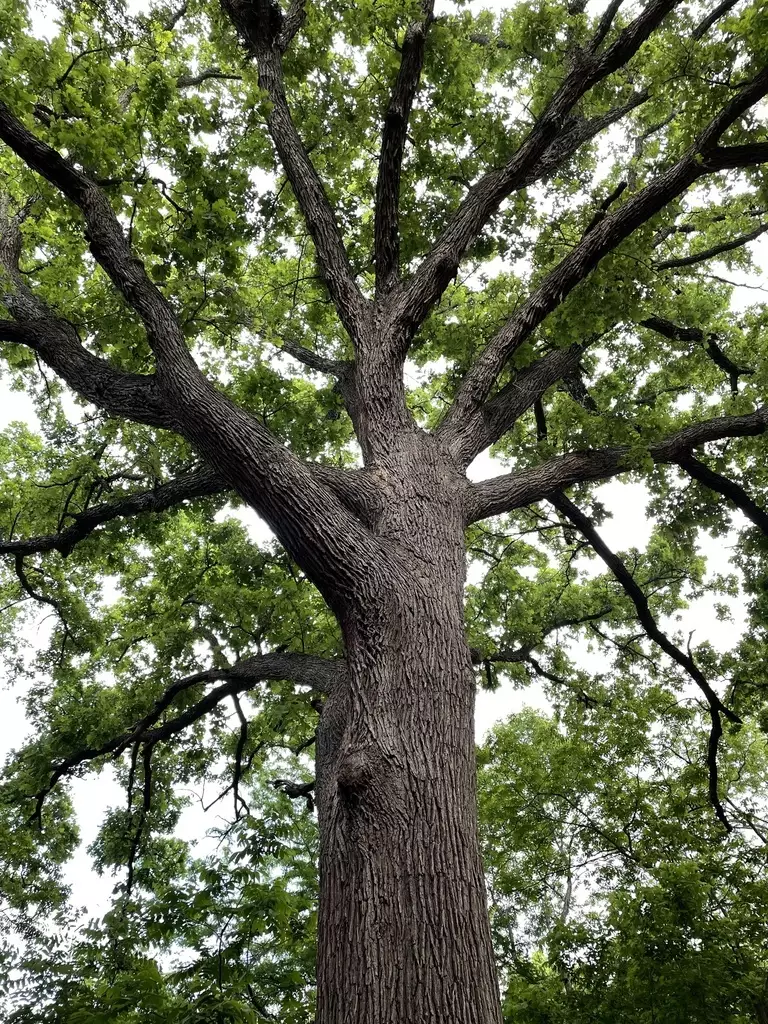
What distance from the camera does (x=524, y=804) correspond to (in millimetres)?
8227

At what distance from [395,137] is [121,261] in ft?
7.85

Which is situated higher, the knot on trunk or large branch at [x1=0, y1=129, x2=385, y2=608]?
large branch at [x1=0, y1=129, x2=385, y2=608]

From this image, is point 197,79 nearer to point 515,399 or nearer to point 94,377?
point 94,377

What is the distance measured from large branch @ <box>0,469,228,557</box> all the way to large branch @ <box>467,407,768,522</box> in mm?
2576

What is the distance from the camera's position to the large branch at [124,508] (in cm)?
518

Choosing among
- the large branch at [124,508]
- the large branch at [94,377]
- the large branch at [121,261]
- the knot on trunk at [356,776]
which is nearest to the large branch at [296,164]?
the large branch at [121,261]

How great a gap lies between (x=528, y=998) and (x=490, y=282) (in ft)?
27.3

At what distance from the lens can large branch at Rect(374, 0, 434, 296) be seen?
15.6 ft

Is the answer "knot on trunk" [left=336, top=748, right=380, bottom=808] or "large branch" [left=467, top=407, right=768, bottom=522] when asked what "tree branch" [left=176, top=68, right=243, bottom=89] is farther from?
"knot on trunk" [left=336, top=748, right=380, bottom=808]

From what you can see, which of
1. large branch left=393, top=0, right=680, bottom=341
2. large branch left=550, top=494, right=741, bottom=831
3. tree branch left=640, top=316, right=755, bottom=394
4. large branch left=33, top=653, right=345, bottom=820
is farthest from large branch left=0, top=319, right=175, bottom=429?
tree branch left=640, top=316, right=755, bottom=394

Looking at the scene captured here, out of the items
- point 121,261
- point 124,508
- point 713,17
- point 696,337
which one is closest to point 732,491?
point 696,337

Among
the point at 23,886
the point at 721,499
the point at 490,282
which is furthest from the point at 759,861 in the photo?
the point at 23,886

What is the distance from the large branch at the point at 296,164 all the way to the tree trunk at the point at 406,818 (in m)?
2.30

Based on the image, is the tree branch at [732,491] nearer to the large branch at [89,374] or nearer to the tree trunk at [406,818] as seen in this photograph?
the tree trunk at [406,818]
